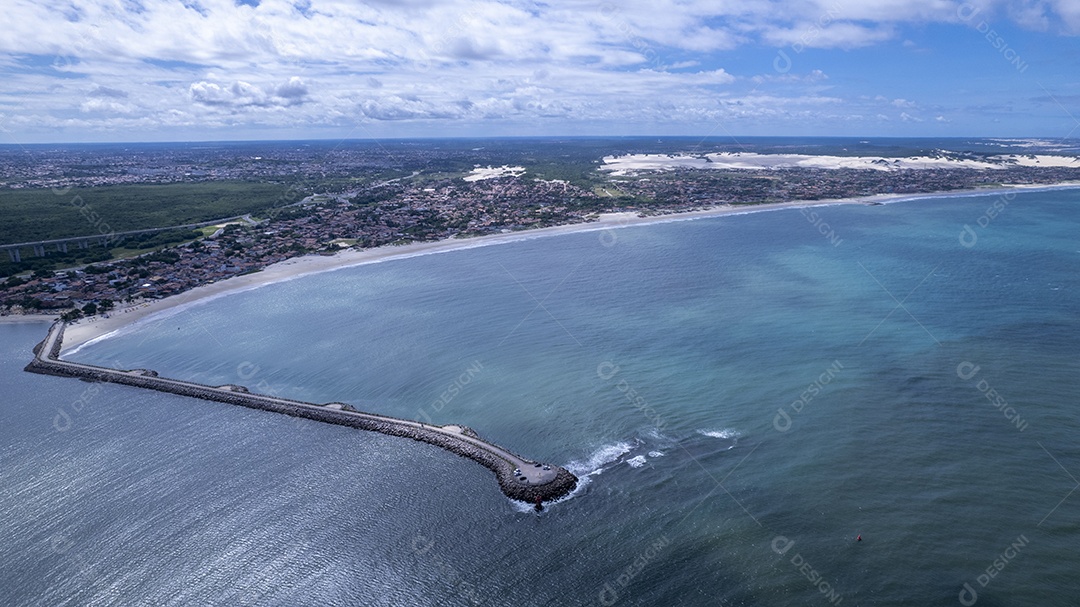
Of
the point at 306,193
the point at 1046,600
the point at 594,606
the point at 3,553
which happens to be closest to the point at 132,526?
the point at 3,553

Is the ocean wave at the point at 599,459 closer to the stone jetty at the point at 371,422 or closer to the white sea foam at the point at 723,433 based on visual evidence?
the stone jetty at the point at 371,422

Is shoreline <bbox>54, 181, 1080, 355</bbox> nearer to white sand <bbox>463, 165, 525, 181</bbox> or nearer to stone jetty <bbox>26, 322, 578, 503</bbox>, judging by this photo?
stone jetty <bbox>26, 322, 578, 503</bbox>

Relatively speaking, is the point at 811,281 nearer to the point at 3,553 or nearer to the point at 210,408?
the point at 210,408

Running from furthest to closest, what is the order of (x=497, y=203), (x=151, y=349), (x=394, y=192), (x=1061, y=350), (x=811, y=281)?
1. (x=394, y=192)
2. (x=497, y=203)
3. (x=811, y=281)
4. (x=151, y=349)
5. (x=1061, y=350)

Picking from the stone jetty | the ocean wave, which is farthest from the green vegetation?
the ocean wave

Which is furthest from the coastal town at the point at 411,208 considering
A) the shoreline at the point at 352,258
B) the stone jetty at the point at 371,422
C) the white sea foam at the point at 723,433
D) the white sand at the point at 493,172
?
the white sea foam at the point at 723,433

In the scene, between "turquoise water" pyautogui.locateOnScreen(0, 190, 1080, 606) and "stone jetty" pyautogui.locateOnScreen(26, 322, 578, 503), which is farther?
"stone jetty" pyautogui.locateOnScreen(26, 322, 578, 503)
